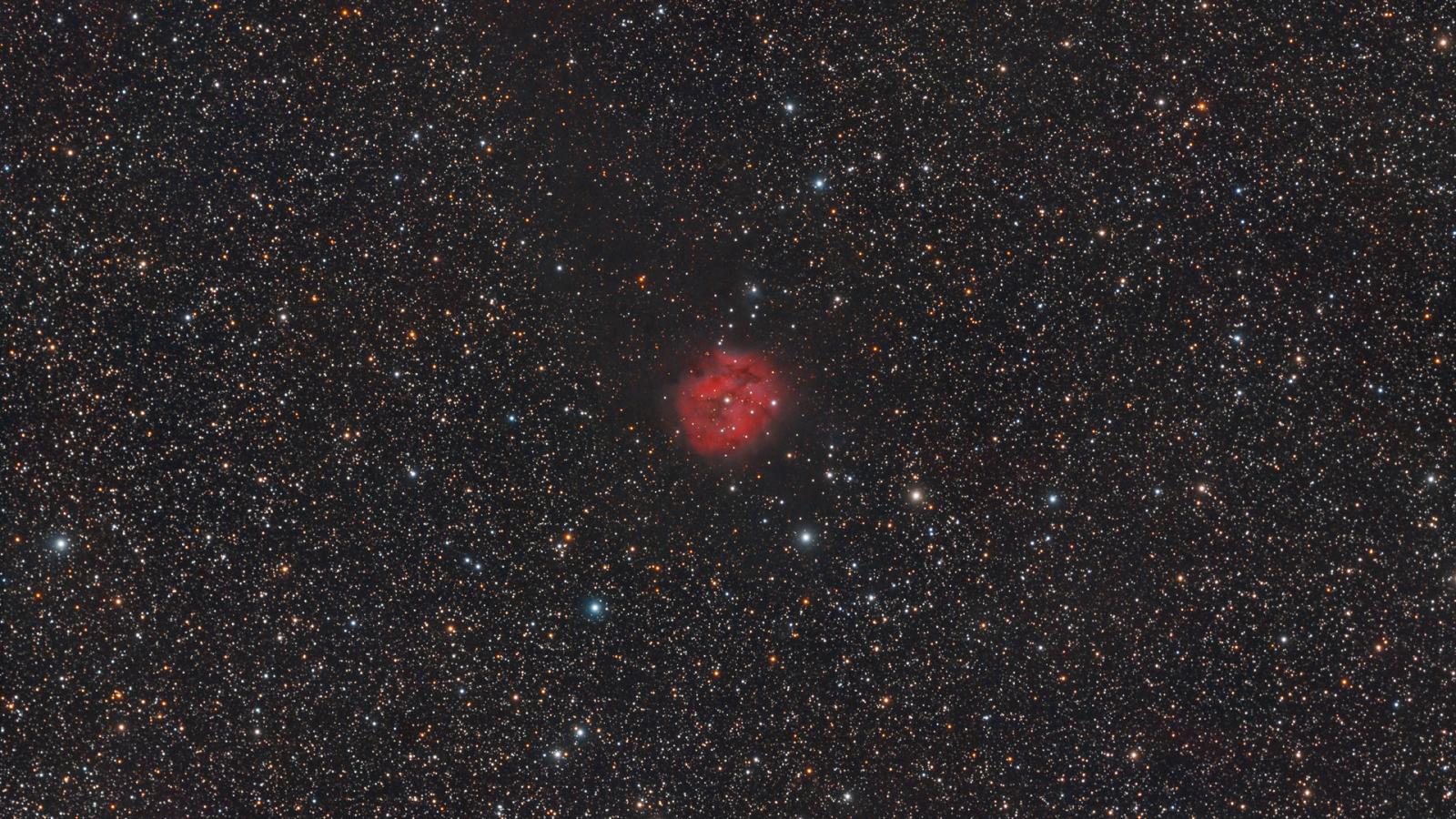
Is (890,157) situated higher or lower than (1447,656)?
higher

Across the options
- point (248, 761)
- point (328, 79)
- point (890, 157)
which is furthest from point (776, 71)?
point (248, 761)

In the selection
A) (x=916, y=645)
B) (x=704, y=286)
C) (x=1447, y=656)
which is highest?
(x=704, y=286)

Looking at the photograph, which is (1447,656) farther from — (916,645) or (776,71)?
(776,71)

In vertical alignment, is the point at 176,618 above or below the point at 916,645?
above

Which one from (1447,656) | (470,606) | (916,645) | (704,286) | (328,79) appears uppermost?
(328,79)

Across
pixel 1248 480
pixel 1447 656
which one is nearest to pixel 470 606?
pixel 1248 480

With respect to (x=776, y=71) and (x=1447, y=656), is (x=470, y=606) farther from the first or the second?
(x=1447, y=656)
